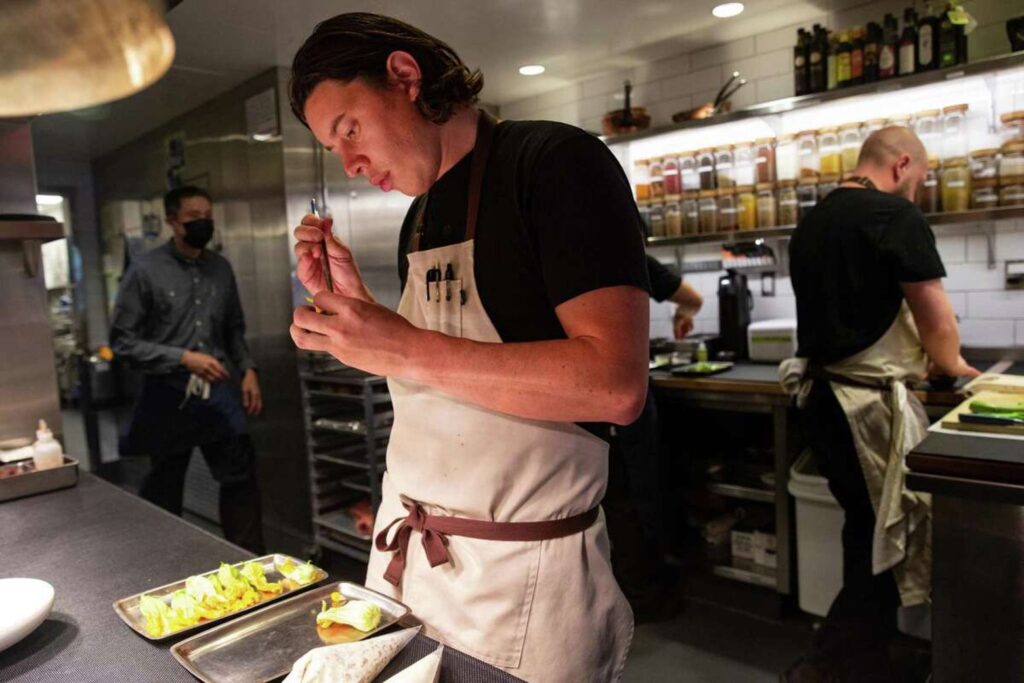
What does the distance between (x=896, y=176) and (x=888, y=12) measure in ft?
3.44

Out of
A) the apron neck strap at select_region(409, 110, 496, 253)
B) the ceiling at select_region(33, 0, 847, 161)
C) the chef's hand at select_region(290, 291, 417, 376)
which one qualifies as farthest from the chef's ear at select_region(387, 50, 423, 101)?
the ceiling at select_region(33, 0, 847, 161)

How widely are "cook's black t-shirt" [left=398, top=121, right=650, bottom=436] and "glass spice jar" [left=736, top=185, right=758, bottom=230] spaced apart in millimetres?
2437

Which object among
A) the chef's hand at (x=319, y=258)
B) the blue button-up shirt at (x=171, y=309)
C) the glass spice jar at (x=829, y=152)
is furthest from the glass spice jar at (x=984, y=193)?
the blue button-up shirt at (x=171, y=309)

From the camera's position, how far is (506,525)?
3.79 ft

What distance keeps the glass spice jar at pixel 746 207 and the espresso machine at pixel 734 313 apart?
0.24 m

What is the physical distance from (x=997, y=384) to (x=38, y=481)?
8.77ft

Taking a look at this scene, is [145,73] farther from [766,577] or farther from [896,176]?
[766,577]

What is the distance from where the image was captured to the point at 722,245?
144 inches

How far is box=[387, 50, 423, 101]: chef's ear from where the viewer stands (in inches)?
43.8

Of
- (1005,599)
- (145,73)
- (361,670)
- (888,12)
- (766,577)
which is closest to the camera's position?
(361,670)

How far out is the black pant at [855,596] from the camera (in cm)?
241

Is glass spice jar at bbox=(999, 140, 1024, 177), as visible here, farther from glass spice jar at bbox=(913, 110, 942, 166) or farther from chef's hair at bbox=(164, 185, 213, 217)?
chef's hair at bbox=(164, 185, 213, 217)

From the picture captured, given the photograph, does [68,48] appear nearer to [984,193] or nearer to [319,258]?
[319,258]

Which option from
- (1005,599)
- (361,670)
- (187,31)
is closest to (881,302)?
(1005,599)
